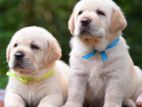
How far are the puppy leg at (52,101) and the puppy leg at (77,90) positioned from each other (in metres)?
0.07

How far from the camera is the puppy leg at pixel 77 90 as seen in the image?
18.7ft

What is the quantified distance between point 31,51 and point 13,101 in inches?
16.7

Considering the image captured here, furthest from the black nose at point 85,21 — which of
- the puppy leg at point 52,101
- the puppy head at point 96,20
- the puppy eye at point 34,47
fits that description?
the puppy leg at point 52,101

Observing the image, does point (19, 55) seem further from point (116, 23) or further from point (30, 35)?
point (116, 23)

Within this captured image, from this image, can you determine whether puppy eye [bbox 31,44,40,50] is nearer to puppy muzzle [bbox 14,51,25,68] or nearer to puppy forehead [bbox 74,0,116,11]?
puppy muzzle [bbox 14,51,25,68]

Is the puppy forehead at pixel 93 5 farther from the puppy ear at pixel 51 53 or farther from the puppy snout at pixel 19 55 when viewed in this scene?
the puppy snout at pixel 19 55

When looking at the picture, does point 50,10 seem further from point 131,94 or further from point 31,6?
point 131,94

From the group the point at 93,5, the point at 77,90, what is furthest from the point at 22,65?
the point at 93,5

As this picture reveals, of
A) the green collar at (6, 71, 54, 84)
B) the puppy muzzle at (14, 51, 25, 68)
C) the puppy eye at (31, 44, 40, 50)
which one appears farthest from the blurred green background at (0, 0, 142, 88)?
the puppy muzzle at (14, 51, 25, 68)

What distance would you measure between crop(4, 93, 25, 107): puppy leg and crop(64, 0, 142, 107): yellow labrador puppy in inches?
14.8

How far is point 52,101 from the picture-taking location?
5.69 metres

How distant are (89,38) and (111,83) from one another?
1.30 ft

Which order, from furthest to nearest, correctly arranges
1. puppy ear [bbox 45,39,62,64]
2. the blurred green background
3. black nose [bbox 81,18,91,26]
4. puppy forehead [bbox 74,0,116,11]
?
1. the blurred green background
2. puppy ear [bbox 45,39,62,64]
3. puppy forehead [bbox 74,0,116,11]
4. black nose [bbox 81,18,91,26]

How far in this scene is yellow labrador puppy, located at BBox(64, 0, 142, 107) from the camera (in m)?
5.62
